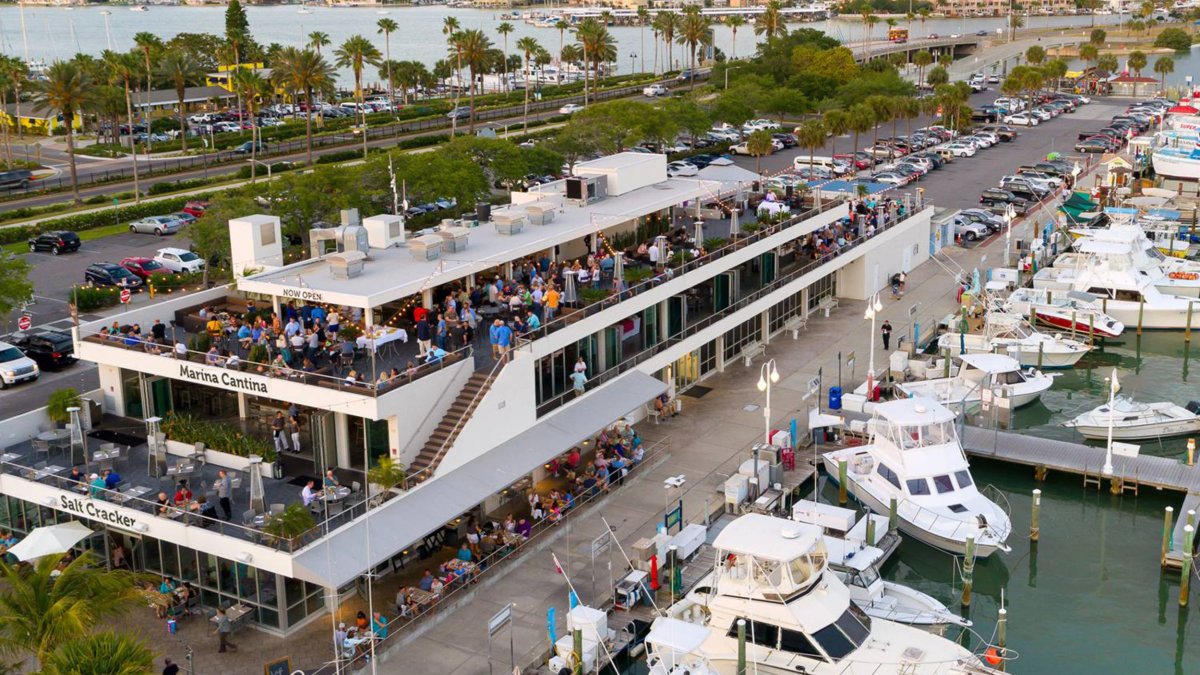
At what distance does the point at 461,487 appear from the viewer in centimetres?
3525

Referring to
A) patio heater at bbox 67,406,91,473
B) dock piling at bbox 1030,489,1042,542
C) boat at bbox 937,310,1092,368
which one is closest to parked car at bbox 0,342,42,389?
patio heater at bbox 67,406,91,473

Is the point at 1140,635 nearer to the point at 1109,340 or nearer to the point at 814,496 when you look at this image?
the point at 814,496

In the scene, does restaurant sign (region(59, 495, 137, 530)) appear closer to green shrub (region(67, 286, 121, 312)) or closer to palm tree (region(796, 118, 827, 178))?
green shrub (region(67, 286, 121, 312))

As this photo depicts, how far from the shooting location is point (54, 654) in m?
22.8

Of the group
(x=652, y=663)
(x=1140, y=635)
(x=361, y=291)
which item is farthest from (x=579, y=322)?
(x=1140, y=635)

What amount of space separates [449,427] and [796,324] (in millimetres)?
26397

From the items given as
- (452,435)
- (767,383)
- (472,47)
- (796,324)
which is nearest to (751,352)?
(796,324)

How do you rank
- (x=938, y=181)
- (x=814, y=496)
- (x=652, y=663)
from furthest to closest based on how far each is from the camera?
(x=938, y=181)
(x=814, y=496)
(x=652, y=663)

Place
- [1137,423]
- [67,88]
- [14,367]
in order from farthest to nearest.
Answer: [67,88] < [14,367] < [1137,423]

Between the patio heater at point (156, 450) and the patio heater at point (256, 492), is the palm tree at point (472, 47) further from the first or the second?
the patio heater at point (256, 492)

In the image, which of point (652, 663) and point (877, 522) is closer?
point (652, 663)

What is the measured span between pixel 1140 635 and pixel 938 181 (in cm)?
6679

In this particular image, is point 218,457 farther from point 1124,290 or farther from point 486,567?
point 1124,290

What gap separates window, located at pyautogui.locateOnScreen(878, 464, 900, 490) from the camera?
40250mm
